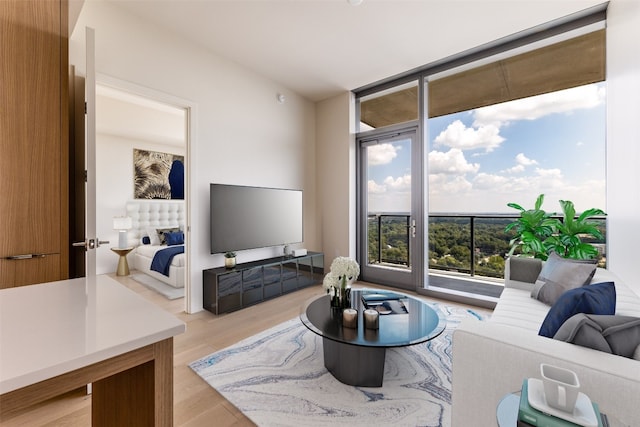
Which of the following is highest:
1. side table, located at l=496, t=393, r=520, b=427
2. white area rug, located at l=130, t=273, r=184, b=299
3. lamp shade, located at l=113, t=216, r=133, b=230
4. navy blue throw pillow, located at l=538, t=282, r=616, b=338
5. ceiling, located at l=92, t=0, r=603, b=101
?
ceiling, located at l=92, t=0, r=603, b=101

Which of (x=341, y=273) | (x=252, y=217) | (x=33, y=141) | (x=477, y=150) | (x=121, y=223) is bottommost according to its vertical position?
(x=341, y=273)

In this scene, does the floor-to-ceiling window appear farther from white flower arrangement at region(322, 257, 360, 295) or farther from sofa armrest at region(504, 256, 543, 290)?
white flower arrangement at region(322, 257, 360, 295)

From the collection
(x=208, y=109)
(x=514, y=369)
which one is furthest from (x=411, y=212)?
(x=514, y=369)

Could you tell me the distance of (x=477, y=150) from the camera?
4.33 meters

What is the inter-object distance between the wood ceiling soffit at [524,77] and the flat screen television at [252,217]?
2.44 metres

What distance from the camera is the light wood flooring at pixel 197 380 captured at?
5.02ft

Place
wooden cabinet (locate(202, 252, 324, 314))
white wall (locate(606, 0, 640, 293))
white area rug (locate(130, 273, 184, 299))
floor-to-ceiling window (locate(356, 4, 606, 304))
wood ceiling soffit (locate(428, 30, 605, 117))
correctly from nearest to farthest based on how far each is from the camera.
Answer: white wall (locate(606, 0, 640, 293)), wooden cabinet (locate(202, 252, 324, 314)), wood ceiling soffit (locate(428, 30, 605, 117)), floor-to-ceiling window (locate(356, 4, 606, 304)), white area rug (locate(130, 273, 184, 299))

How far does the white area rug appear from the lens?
12.0 feet

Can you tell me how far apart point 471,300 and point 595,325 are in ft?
8.52

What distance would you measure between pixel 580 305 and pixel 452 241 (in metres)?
3.58

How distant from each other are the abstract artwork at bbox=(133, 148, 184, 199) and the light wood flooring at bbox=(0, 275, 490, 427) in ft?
8.51

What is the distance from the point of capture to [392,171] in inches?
162

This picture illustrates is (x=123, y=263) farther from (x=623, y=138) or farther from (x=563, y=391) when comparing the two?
(x=623, y=138)

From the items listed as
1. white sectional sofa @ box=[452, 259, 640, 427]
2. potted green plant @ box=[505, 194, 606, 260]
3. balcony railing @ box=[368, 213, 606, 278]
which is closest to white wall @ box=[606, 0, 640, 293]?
potted green plant @ box=[505, 194, 606, 260]
